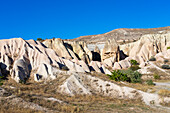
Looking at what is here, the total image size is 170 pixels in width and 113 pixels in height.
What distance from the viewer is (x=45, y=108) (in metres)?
11.8

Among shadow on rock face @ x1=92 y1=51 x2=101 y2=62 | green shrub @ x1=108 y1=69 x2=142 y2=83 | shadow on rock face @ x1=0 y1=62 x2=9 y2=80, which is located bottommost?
green shrub @ x1=108 y1=69 x2=142 y2=83

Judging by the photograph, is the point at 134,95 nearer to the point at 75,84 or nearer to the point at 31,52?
the point at 75,84

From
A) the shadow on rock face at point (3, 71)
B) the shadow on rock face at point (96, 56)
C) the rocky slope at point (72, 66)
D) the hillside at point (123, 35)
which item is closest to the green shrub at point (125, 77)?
the rocky slope at point (72, 66)

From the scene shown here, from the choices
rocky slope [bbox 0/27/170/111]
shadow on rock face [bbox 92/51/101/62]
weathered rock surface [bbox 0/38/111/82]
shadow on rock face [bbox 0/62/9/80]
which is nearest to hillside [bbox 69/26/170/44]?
rocky slope [bbox 0/27/170/111]

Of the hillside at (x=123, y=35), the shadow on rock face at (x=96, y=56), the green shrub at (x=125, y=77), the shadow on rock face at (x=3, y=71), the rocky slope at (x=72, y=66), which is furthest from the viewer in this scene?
the hillside at (x=123, y=35)

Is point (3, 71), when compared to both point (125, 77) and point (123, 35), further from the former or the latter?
point (123, 35)

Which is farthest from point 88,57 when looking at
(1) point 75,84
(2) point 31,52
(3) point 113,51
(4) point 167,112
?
(4) point 167,112

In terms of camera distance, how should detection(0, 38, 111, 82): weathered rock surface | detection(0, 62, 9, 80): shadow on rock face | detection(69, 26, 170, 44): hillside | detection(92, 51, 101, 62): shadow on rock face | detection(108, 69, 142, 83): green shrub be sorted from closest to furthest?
detection(0, 38, 111, 82): weathered rock surface → detection(0, 62, 9, 80): shadow on rock face → detection(108, 69, 142, 83): green shrub → detection(92, 51, 101, 62): shadow on rock face → detection(69, 26, 170, 44): hillside

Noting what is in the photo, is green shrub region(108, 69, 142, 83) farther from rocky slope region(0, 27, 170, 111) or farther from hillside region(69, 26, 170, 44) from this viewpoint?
hillside region(69, 26, 170, 44)

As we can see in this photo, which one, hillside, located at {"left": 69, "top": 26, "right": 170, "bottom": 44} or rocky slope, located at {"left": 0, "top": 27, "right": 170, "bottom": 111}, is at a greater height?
hillside, located at {"left": 69, "top": 26, "right": 170, "bottom": 44}

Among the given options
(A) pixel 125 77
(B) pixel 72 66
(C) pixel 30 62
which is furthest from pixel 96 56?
(A) pixel 125 77

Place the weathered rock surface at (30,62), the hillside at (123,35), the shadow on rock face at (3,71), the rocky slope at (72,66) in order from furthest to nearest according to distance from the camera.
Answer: the hillside at (123,35), the shadow on rock face at (3,71), the weathered rock surface at (30,62), the rocky slope at (72,66)

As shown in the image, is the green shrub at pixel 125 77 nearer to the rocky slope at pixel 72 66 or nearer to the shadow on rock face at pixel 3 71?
the rocky slope at pixel 72 66

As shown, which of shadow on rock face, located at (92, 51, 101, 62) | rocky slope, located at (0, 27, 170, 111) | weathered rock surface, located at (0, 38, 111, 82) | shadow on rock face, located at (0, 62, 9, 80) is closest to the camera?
rocky slope, located at (0, 27, 170, 111)
